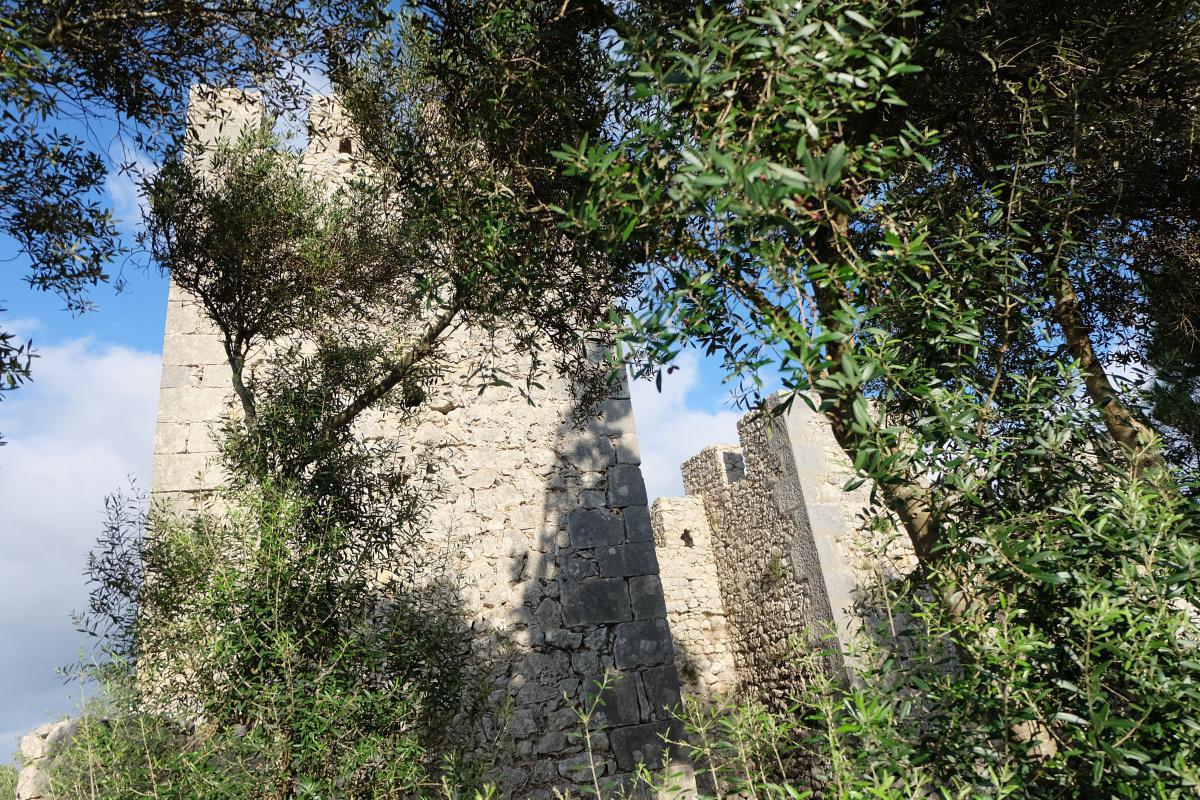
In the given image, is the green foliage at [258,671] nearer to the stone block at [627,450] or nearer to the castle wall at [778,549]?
the stone block at [627,450]

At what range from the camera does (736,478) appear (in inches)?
447

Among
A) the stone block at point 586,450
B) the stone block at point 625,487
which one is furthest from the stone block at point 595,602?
the stone block at point 586,450

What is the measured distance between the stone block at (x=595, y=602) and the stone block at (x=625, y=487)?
707 mm

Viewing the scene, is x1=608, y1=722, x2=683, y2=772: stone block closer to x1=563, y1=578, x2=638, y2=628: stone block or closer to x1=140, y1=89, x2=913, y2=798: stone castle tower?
x1=140, y1=89, x2=913, y2=798: stone castle tower

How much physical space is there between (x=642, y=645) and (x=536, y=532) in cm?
128

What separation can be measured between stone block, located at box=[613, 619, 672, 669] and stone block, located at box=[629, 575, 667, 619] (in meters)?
0.06

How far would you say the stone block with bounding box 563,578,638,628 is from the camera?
6.34m

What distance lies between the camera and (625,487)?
6.85 meters

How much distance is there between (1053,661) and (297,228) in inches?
203

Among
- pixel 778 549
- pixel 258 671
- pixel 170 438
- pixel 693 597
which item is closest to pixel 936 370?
pixel 258 671

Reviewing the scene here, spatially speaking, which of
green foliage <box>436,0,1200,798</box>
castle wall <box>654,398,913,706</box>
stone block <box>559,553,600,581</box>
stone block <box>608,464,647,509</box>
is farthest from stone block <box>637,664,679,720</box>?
green foliage <box>436,0,1200,798</box>

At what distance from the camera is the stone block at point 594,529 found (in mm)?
6586

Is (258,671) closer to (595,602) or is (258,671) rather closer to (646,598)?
(595,602)

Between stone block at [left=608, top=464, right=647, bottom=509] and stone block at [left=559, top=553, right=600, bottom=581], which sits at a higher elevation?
stone block at [left=608, top=464, right=647, bottom=509]
